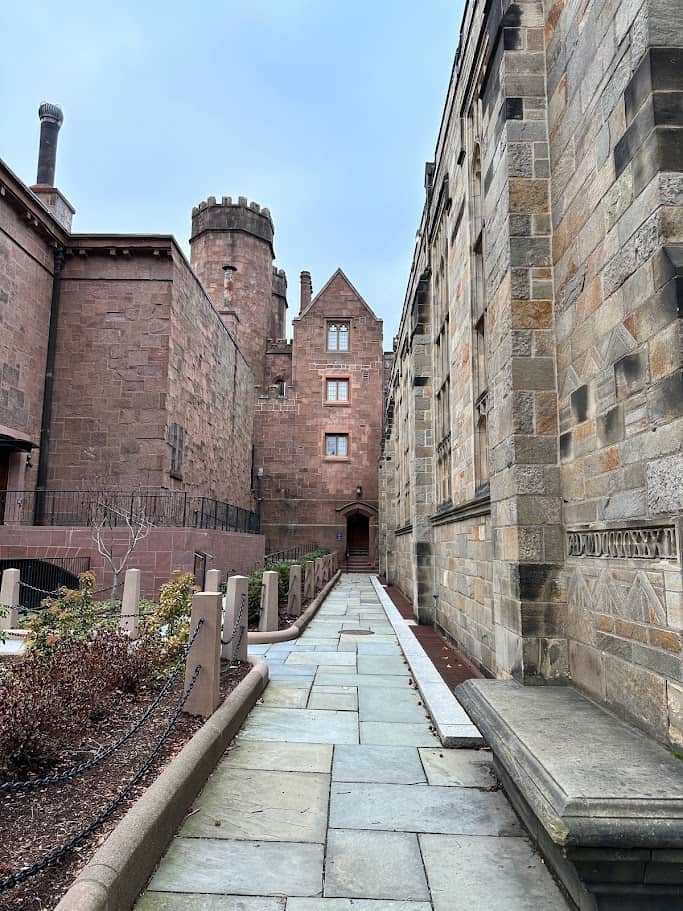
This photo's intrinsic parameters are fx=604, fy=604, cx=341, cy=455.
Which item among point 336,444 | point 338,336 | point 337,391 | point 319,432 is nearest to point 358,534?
point 336,444

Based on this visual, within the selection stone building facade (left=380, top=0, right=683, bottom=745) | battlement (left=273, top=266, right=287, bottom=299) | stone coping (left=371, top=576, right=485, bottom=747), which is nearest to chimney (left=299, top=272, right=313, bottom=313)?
battlement (left=273, top=266, right=287, bottom=299)

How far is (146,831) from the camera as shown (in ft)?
9.06

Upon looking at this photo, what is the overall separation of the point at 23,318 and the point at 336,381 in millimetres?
17796

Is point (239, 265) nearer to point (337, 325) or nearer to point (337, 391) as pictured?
point (337, 325)

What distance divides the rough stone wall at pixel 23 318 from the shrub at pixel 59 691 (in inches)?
477

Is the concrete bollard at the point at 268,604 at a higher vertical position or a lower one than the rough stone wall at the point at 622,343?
lower

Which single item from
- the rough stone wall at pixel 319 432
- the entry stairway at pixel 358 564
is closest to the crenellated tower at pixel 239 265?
the rough stone wall at pixel 319 432

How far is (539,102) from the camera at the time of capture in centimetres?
484

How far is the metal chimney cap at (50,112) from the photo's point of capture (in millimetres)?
25125

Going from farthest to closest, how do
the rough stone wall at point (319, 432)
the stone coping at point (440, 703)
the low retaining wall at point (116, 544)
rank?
1. the rough stone wall at point (319, 432)
2. the low retaining wall at point (116, 544)
3. the stone coping at point (440, 703)

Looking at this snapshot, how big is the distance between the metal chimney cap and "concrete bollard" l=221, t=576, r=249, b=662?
26.4 meters

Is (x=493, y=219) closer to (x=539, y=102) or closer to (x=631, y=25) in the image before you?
(x=539, y=102)

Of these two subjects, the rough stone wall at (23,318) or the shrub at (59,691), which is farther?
the rough stone wall at (23,318)

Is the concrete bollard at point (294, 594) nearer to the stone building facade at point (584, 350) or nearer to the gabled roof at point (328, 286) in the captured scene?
the stone building facade at point (584, 350)
